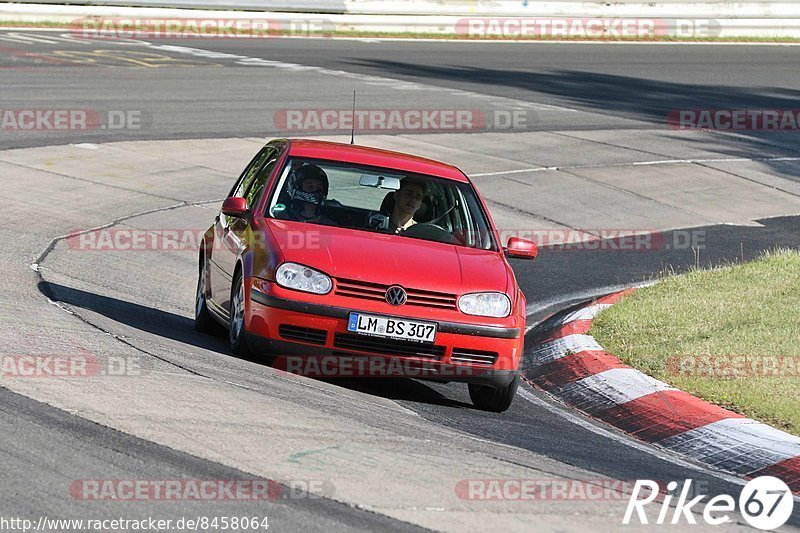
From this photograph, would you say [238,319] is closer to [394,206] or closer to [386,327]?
[386,327]

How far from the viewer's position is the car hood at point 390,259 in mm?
8055

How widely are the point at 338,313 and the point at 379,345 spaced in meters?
0.31

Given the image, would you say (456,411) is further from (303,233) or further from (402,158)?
(402,158)

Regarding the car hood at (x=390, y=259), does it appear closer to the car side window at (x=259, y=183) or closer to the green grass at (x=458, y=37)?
the car side window at (x=259, y=183)

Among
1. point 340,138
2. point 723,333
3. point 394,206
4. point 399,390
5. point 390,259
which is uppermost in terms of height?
point 394,206

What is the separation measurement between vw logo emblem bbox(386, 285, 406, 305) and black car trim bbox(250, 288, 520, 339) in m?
0.24

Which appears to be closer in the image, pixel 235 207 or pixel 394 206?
pixel 235 207

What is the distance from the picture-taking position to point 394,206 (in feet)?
30.3

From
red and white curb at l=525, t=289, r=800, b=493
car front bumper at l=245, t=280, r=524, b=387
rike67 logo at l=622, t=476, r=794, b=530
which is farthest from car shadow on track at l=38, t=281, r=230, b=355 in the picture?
rike67 logo at l=622, t=476, r=794, b=530

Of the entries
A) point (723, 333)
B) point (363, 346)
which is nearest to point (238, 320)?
point (363, 346)

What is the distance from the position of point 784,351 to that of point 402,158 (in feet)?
9.76

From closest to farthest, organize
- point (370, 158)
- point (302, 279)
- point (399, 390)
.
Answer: point (302, 279) < point (399, 390) < point (370, 158)

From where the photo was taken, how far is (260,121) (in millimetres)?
20922

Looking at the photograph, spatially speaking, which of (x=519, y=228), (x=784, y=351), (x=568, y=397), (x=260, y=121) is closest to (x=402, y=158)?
(x=568, y=397)
